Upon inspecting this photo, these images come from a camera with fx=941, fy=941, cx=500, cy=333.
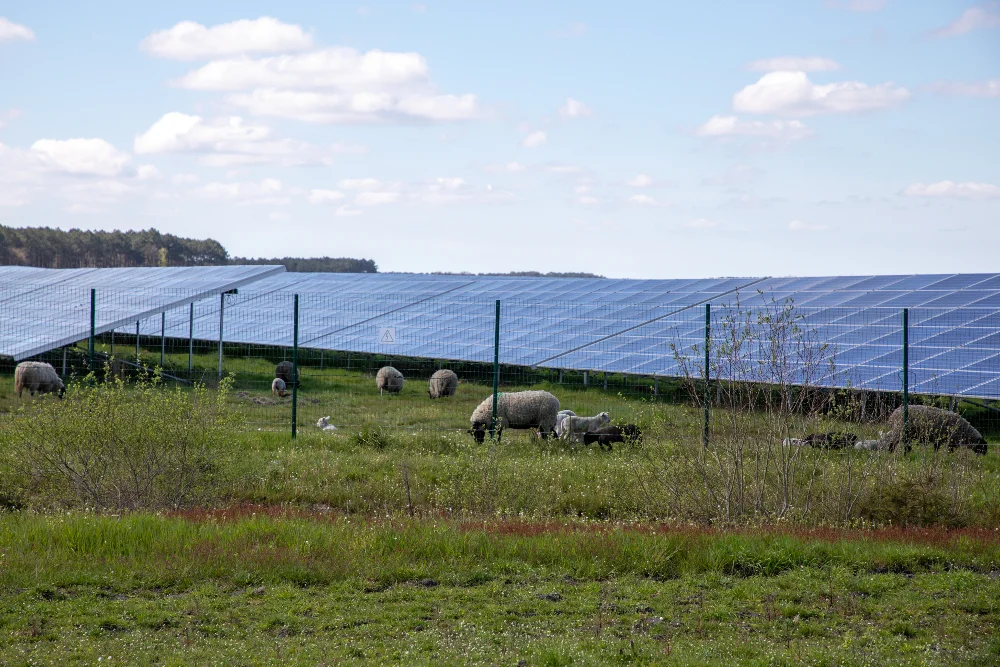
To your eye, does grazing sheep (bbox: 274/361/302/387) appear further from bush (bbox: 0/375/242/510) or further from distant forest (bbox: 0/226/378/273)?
distant forest (bbox: 0/226/378/273)

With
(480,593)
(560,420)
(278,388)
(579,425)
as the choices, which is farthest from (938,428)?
(278,388)

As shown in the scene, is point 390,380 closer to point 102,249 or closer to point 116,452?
point 116,452

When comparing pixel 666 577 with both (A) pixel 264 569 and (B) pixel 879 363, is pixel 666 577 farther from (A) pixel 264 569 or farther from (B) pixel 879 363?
(B) pixel 879 363

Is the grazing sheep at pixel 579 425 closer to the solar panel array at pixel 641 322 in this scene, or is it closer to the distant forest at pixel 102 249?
the solar panel array at pixel 641 322

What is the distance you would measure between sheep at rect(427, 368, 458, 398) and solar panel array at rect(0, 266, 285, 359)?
6794 mm

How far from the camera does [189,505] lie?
11.7 m

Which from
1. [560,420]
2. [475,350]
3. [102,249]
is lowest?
[560,420]

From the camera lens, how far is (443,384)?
2558 cm

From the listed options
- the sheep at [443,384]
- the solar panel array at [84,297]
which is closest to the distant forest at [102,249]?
the solar panel array at [84,297]

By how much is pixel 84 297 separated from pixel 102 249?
52509 mm

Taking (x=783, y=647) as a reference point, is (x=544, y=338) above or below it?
above

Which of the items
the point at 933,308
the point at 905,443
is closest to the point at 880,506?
the point at 905,443

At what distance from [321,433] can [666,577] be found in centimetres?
1000

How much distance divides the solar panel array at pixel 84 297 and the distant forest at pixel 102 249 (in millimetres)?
34944
